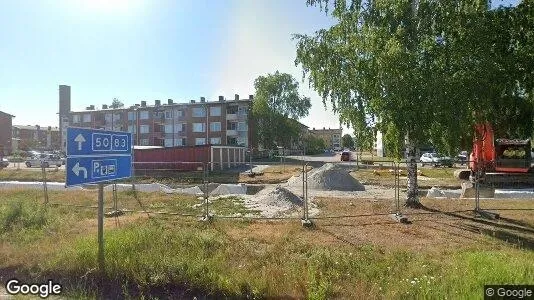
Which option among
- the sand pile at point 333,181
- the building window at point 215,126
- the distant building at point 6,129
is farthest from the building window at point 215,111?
the sand pile at point 333,181

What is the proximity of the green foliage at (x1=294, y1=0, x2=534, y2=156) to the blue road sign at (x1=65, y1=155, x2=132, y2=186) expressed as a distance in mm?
8029

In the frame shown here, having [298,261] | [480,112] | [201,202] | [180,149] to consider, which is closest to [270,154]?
[180,149]

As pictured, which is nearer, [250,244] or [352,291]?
[352,291]

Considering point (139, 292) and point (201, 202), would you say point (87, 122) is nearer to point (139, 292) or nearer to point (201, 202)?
point (201, 202)

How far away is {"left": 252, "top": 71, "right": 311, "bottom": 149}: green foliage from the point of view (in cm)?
6600

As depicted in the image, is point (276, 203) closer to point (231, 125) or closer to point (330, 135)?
point (231, 125)

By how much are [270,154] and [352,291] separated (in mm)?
60631

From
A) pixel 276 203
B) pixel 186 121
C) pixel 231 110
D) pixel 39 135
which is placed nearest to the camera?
pixel 276 203

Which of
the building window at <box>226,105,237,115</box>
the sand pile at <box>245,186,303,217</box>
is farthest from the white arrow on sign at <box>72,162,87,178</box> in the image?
the building window at <box>226,105,237,115</box>

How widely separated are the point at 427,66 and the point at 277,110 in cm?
5678

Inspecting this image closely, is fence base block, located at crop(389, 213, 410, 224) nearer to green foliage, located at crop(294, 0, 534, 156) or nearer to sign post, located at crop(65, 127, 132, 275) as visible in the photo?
green foliage, located at crop(294, 0, 534, 156)

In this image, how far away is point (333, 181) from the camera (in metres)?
22.2

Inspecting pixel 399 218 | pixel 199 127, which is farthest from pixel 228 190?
pixel 199 127

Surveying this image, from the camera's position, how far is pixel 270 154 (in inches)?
2584
